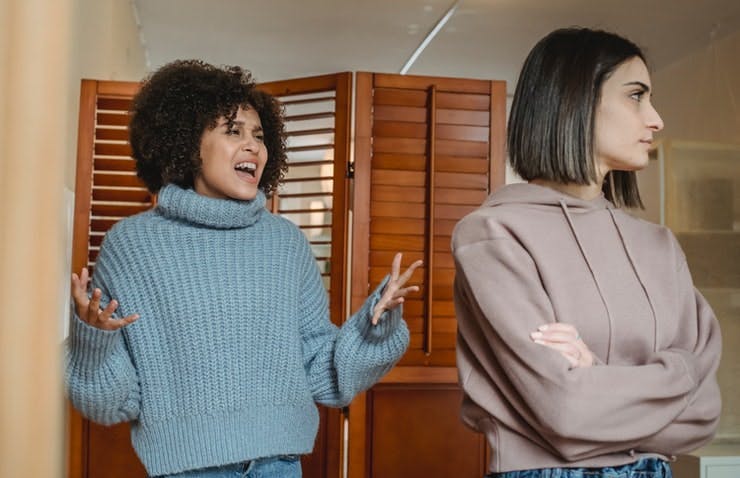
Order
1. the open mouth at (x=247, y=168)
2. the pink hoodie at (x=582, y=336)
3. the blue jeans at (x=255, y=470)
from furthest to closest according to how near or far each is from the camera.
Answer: the open mouth at (x=247, y=168) < the blue jeans at (x=255, y=470) < the pink hoodie at (x=582, y=336)

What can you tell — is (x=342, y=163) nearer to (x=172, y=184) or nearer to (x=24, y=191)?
(x=172, y=184)

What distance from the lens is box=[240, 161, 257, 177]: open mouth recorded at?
1.30 m

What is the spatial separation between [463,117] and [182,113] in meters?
1.01

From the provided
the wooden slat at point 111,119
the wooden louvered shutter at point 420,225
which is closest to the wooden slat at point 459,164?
the wooden louvered shutter at point 420,225

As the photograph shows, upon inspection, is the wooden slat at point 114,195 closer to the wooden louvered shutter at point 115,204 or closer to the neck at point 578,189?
the wooden louvered shutter at point 115,204

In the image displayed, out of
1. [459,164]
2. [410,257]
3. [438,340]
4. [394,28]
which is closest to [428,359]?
[438,340]

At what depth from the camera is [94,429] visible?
2.10m

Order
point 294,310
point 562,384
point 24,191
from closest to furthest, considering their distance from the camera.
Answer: point 24,191 < point 562,384 < point 294,310

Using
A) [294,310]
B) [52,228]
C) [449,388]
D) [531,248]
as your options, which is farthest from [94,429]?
[52,228]

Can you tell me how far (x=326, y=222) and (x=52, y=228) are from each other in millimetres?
2059

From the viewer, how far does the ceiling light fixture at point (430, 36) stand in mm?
3473

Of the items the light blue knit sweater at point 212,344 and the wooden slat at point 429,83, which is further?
the wooden slat at point 429,83

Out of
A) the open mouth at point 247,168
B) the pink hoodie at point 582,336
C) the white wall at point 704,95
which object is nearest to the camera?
the pink hoodie at point 582,336

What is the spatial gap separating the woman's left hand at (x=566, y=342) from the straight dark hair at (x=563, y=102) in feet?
0.81
